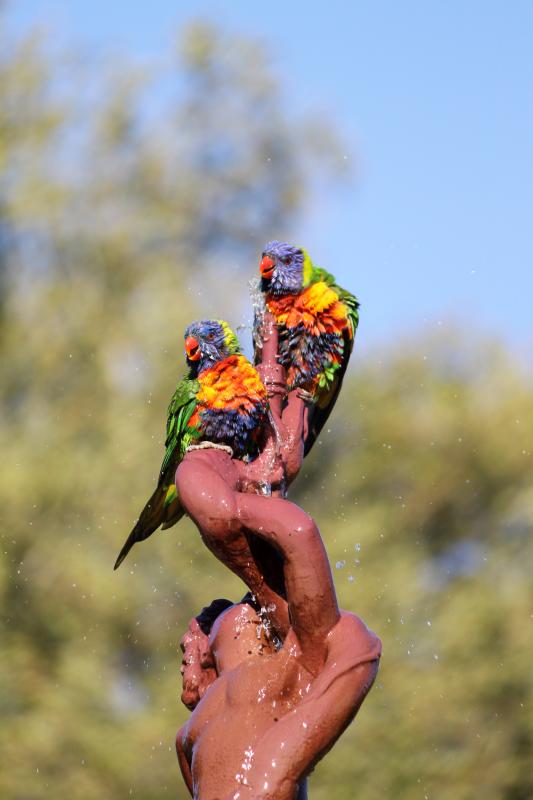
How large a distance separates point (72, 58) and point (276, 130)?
1586 mm

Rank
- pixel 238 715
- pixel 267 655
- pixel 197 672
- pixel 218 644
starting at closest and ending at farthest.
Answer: pixel 238 715 < pixel 267 655 < pixel 218 644 < pixel 197 672

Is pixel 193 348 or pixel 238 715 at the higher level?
pixel 193 348

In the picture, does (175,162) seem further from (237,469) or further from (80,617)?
(237,469)

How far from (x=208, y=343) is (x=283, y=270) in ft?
1.02

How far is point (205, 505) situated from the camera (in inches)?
121

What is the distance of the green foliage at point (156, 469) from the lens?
7762mm

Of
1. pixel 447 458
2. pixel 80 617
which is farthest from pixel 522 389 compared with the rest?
pixel 80 617

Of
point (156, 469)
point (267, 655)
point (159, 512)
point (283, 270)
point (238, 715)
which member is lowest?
point (238, 715)

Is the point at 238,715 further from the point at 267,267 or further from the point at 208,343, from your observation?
the point at 267,267

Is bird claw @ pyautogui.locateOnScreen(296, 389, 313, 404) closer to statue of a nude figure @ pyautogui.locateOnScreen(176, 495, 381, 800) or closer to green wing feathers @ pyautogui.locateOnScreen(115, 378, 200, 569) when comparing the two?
green wing feathers @ pyautogui.locateOnScreen(115, 378, 200, 569)

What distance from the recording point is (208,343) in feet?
11.0

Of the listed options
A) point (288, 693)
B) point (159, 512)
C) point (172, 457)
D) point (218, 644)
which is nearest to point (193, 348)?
point (172, 457)

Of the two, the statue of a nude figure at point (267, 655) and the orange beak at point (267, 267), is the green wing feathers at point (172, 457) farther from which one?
the orange beak at point (267, 267)

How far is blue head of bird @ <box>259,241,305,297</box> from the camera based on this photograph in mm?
3496
